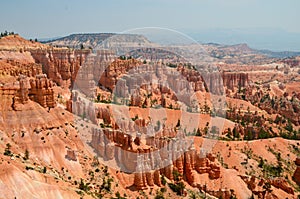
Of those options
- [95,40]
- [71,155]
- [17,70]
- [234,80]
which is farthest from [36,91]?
[95,40]

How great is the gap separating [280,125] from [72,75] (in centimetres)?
3791

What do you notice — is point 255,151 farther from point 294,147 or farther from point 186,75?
point 186,75

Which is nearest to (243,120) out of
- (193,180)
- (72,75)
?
(72,75)

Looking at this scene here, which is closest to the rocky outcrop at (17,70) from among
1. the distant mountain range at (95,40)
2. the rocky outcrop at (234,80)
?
the distant mountain range at (95,40)

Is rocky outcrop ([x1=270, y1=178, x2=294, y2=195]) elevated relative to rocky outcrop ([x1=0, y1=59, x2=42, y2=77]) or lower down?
lower down

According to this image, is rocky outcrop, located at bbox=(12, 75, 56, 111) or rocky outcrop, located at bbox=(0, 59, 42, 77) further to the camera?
rocky outcrop, located at bbox=(0, 59, 42, 77)

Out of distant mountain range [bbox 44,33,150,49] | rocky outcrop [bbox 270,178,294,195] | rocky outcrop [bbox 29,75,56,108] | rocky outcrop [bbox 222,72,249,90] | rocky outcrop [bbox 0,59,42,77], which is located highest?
distant mountain range [bbox 44,33,150,49]

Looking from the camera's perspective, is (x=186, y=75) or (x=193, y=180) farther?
(x=186, y=75)

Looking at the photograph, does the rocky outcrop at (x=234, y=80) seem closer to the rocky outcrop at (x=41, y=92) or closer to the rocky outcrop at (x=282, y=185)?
the rocky outcrop at (x=282, y=185)

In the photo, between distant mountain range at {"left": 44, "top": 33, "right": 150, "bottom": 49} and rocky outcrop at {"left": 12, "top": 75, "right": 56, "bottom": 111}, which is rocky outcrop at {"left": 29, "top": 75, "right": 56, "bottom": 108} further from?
distant mountain range at {"left": 44, "top": 33, "right": 150, "bottom": 49}

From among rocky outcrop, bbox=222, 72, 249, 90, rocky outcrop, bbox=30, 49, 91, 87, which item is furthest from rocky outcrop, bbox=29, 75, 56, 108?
rocky outcrop, bbox=222, 72, 249, 90

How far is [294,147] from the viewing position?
188ft

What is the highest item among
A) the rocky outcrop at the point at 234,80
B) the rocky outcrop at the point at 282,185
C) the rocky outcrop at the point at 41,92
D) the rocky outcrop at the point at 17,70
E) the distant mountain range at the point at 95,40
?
the distant mountain range at the point at 95,40

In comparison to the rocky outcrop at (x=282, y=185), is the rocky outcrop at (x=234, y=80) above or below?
above
